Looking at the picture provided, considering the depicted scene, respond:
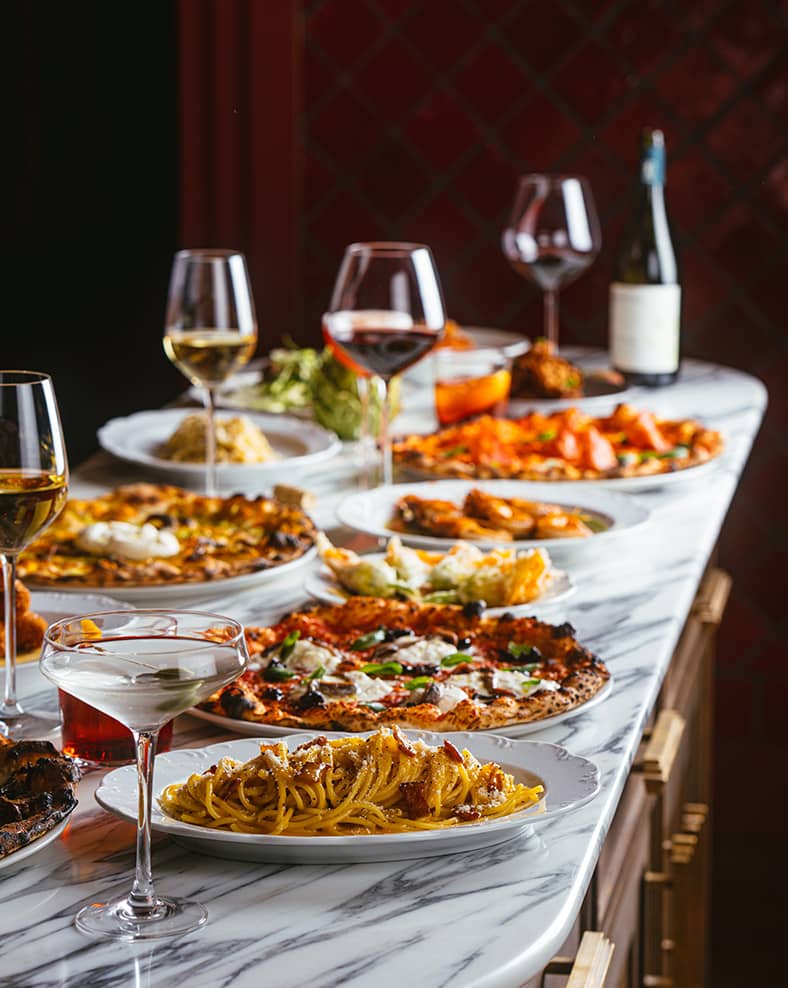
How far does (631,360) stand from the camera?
293cm

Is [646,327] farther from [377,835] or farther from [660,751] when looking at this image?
[377,835]

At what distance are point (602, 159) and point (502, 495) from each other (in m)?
1.82

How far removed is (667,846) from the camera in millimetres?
2252

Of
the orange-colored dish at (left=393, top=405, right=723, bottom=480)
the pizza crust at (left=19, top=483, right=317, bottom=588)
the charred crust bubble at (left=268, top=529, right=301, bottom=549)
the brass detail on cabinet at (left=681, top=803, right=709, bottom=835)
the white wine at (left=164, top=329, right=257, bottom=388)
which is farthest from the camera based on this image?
the brass detail on cabinet at (left=681, top=803, right=709, bottom=835)

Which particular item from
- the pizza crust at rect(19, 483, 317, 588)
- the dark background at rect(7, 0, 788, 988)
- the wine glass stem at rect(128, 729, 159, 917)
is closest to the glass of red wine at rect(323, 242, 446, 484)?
the pizza crust at rect(19, 483, 317, 588)

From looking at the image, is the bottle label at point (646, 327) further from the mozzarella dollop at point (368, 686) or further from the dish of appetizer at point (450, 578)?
the mozzarella dollop at point (368, 686)

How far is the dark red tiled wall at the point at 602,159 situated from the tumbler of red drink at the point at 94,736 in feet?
8.87

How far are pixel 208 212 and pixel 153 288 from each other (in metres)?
1.43

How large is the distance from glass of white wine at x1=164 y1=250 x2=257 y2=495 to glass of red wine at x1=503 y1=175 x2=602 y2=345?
124 centimetres

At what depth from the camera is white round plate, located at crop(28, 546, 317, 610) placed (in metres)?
1.63

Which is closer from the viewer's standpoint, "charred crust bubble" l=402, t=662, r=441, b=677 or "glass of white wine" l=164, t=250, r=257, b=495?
"charred crust bubble" l=402, t=662, r=441, b=677

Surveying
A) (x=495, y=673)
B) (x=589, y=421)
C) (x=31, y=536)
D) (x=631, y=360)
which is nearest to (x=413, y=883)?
(x=495, y=673)

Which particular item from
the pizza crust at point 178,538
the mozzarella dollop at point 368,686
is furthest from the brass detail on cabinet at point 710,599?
the mozzarella dollop at point 368,686

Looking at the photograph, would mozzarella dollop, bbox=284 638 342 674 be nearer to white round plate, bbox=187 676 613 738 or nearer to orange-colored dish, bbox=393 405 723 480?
white round plate, bbox=187 676 613 738
